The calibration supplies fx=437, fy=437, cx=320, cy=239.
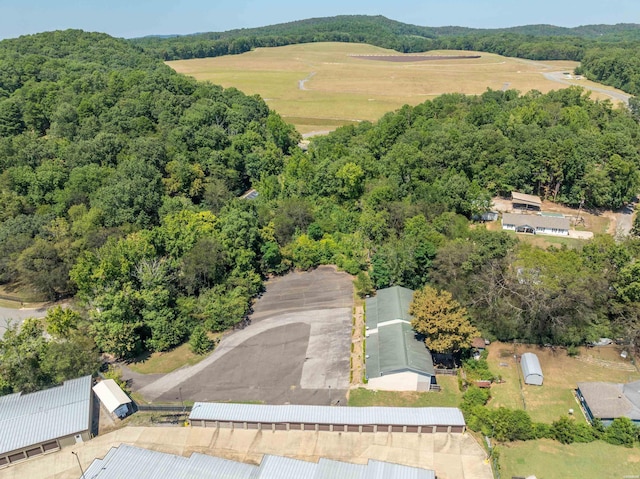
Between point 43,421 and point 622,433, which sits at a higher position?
point 43,421

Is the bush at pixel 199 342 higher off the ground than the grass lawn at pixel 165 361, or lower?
higher

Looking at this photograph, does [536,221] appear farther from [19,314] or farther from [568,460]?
[19,314]

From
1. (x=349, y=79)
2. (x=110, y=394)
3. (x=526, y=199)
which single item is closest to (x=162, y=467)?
(x=110, y=394)

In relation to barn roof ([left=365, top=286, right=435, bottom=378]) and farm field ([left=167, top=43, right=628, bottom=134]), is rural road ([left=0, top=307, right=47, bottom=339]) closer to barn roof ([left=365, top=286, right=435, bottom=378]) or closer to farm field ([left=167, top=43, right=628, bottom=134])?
barn roof ([left=365, top=286, right=435, bottom=378])

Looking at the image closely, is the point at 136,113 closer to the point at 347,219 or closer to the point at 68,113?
the point at 68,113

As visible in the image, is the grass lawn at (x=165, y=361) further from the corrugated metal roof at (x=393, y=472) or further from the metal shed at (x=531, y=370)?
the metal shed at (x=531, y=370)

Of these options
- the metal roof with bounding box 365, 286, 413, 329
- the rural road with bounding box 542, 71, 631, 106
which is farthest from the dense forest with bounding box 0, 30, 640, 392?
the rural road with bounding box 542, 71, 631, 106

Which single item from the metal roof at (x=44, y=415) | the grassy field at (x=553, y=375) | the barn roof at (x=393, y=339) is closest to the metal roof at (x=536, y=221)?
the grassy field at (x=553, y=375)
